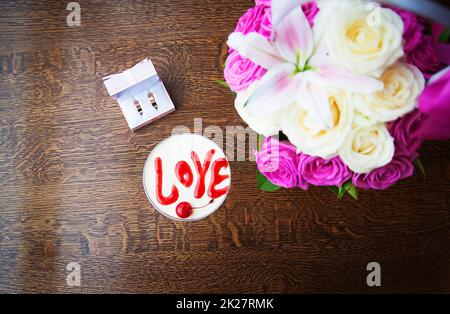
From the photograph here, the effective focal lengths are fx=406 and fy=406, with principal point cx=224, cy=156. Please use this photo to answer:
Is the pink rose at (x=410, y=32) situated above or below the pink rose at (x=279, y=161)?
above

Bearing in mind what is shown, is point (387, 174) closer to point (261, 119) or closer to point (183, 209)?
point (261, 119)

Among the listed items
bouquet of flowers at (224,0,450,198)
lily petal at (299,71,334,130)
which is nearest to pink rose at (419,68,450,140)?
bouquet of flowers at (224,0,450,198)

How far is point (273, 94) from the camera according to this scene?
469mm

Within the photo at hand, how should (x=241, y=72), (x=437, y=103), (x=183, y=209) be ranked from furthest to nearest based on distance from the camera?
(x=183, y=209), (x=241, y=72), (x=437, y=103)

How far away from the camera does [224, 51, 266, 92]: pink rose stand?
510 mm

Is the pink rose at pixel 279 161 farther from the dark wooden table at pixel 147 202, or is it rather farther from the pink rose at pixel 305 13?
the dark wooden table at pixel 147 202

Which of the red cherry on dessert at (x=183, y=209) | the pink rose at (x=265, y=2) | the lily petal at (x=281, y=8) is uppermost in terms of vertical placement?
the pink rose at (x=265, y=2)

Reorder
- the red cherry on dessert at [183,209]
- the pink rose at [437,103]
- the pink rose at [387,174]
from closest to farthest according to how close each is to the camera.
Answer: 1. the pink rose at [437,103]
2. the pink rose at [387,174]
3. the red cherry on dessert at [183,209]

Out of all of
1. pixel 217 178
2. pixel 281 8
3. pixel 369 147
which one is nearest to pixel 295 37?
pixel 281 8

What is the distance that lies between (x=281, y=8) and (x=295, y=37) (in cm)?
4

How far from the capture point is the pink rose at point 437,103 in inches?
16.8

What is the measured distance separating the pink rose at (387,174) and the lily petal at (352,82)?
0.12 m

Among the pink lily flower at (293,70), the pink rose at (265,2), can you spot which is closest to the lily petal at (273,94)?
the pink lily flower at (293,70)
